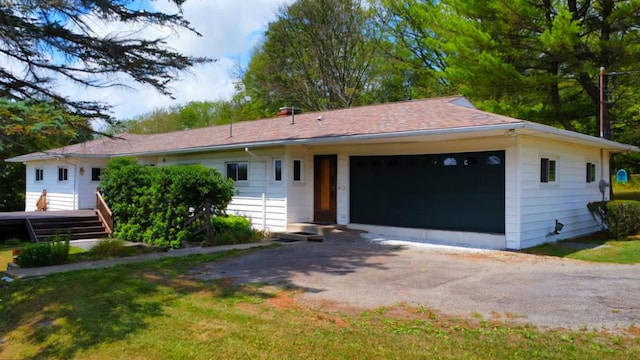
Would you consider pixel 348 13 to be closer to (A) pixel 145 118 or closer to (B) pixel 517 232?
(B) pixel 517 232

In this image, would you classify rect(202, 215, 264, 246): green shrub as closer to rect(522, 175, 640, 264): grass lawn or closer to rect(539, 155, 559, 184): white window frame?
rect(522, 175, 640, 264): grass lawn

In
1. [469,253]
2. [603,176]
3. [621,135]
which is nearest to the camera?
[469,253]

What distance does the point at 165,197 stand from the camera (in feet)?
42.1

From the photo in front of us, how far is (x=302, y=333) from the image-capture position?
4762mm


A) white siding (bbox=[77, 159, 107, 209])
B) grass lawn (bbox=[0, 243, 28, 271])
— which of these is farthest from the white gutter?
white siding (bbox=[77, 159, 107, 209])

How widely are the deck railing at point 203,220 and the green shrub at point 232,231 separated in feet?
0.78

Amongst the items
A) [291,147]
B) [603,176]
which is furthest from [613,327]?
[603,176]

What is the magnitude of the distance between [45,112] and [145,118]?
156ft

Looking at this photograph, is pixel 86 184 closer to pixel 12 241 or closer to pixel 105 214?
pixel 105 214

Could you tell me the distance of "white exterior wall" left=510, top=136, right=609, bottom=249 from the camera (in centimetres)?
1042

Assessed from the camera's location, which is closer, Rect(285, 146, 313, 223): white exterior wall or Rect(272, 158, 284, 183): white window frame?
Rect(285, 146, 313, 223): white exterior wall

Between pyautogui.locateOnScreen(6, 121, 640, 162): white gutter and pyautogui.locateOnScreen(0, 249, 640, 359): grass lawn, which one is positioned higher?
pyautogui.locateOnScreen(6, 121, 640, 162): white gutter

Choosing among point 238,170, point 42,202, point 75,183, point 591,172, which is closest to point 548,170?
point 591,172

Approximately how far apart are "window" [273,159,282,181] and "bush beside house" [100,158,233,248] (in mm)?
1663
